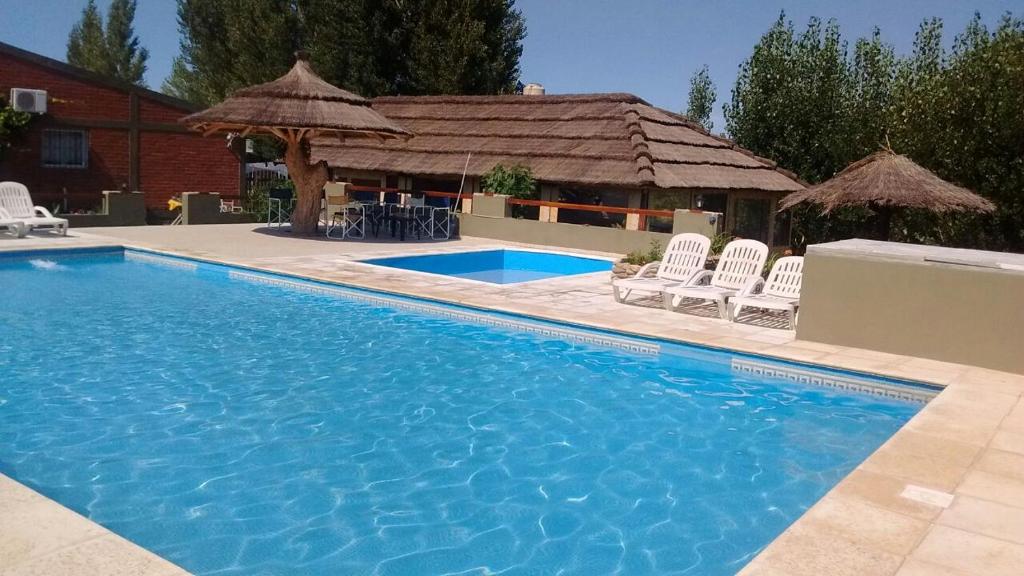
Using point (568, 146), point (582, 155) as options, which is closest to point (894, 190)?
point (582, 155)

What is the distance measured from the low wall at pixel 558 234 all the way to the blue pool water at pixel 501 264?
1327 millimetres

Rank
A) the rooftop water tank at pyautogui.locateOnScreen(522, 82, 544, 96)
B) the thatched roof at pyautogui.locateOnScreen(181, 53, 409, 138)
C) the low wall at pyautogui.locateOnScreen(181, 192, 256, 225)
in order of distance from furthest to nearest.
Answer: the rooftop water tank at pyautogui.locateOnScreen(522, 82, 544, 96) → the low wall at pyautogui.locateOnScreen(181, 192, 256, 225) → the thatched roof at pyautogui.locateOnScreen(181, 53, 409, 138)

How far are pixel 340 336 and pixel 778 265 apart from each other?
17.8 feet

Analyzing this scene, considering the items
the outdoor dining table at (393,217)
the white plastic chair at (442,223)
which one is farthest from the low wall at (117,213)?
the white plastic chair at (442,223)

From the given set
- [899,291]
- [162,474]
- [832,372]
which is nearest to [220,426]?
[162,474]

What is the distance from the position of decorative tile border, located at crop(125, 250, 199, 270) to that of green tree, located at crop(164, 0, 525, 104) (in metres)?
18.2

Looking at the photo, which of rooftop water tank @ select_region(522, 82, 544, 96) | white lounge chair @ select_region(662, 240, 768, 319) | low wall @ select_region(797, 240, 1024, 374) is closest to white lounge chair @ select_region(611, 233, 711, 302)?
white lounge chair @ select_region(662, 240, 768, 319)

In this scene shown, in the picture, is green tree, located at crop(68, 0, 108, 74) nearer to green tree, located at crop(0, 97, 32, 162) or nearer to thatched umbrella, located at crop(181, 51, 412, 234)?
green tree, located at crop(0, 97, 32, 162)

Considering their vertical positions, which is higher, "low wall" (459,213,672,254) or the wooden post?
the wooden post

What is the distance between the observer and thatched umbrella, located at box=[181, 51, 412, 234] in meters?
16.8

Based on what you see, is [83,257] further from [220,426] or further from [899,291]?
[899,291]

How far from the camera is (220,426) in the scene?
20.3 ft

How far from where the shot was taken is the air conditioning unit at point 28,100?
60.5 feet

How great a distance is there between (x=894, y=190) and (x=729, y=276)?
590cm
